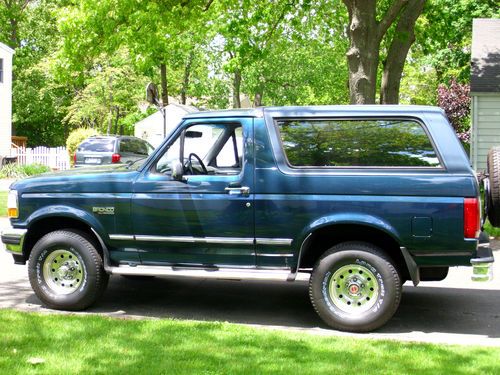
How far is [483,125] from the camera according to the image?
19344 mm

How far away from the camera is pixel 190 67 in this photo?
48562 millimetres

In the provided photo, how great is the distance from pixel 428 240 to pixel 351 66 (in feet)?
26.2

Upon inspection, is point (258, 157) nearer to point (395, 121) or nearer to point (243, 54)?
point (395, 121)

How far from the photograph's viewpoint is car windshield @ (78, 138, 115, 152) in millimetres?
21703

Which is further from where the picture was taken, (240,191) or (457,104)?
(457,104)

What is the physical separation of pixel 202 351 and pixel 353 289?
167cm

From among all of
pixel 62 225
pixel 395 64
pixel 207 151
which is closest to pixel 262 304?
pixel 207 151

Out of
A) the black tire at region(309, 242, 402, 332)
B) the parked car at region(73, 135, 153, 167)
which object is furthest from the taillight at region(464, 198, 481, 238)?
the parked car at region(73, 135, 153, 167)

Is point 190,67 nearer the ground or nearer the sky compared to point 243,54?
nearer the sky

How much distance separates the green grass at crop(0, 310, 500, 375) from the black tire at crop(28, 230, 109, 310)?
580 mm

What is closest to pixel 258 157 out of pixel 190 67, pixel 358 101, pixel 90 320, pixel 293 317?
pixel 293 317

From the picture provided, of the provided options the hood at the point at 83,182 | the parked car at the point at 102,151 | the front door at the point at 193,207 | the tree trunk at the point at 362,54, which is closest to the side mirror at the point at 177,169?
the front door at the point at 193,207

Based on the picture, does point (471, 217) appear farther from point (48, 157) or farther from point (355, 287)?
point (48, 157)

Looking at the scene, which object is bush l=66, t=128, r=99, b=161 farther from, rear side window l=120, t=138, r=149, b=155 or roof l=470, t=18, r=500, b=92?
roof l=470, t=18, r=500, b=92
